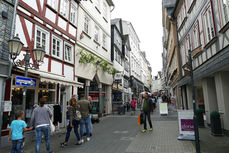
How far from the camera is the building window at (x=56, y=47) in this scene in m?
10.6

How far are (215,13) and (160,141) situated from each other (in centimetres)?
638

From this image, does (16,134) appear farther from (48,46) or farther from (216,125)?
(216,125)

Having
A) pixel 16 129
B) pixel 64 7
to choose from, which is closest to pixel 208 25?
pixel 64 7

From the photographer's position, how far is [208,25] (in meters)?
9.17

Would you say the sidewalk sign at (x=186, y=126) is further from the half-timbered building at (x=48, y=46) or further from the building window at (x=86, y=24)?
the building window at (x=86, y=24)

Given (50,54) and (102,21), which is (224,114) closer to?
(50,54)

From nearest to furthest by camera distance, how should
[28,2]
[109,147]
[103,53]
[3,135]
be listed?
[109,147], [3,135], [28,2], [103,53]

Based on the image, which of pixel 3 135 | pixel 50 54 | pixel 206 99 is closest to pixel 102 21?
pixel 50 54

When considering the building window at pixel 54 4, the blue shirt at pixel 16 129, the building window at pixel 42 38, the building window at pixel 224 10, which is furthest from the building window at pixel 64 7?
the building window at pixel 224 10

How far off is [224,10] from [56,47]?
9.14 meters

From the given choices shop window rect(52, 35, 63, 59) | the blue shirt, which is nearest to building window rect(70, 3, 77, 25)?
shop window rect(52, 35, 63, 59)

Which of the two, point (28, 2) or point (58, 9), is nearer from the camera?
point (28, 2)

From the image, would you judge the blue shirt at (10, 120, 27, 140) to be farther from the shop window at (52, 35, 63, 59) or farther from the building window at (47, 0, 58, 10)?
the building window at (47, 0, 58, 10)

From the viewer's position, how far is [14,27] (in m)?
7.67
